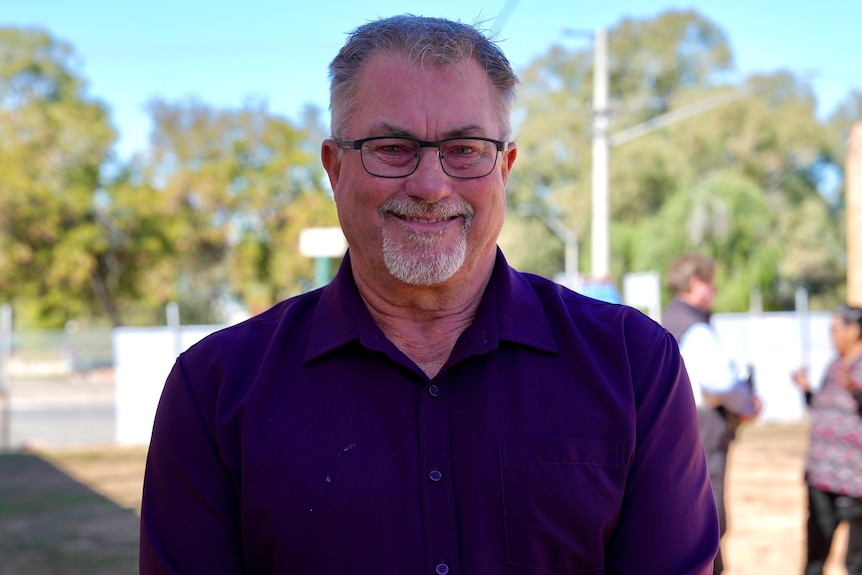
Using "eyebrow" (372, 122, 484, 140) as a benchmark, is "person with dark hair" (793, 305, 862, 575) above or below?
below

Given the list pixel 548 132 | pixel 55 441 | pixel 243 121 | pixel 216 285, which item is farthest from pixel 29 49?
pixel 55 441

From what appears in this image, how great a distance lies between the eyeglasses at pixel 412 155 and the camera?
6.63 feet

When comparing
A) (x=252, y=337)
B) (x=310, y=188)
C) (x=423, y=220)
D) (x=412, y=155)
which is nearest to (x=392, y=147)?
(x=412, y=155)

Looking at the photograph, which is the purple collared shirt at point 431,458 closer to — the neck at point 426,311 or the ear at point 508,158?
the neck at point 426,311

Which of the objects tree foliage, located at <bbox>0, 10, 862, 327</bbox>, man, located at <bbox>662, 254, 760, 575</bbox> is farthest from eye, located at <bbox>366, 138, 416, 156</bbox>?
tree foliage, located at <bbox>0, 10, 862, 327</bbox>

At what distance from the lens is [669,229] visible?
37.7m

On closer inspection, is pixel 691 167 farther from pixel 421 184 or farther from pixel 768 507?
pixel 421 184

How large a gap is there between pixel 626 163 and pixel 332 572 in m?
40.2

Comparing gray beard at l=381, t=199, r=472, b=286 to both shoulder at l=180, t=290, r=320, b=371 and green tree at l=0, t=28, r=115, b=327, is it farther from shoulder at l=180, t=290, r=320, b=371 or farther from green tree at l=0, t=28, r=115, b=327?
green tree at l=0, t=28, r=115, b=327

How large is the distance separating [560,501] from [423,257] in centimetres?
55

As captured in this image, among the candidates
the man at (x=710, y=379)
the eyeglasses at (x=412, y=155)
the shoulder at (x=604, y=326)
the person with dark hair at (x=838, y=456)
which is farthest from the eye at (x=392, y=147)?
the person with dark hair at (x=838, y=456)

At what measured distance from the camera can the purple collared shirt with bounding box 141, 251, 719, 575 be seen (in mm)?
1897

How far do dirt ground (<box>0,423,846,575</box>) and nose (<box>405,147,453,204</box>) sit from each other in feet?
19.3

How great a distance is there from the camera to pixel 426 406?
197 centimetres
